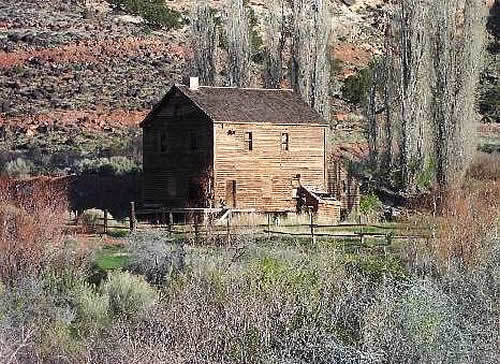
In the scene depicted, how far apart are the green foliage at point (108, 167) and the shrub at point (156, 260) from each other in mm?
20420

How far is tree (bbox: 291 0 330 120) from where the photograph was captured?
140 feet

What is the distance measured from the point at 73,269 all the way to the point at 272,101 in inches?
766

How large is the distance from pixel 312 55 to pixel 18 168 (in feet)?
44.7

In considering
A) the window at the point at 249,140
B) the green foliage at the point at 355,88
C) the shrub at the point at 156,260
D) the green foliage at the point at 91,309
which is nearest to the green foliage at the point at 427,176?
the window at the point at 249,140

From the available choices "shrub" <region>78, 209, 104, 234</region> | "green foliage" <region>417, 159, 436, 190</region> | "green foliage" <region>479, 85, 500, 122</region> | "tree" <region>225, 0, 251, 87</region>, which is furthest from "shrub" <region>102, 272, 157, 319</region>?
"green foliage" <region>479, 85, 500, 122</region>

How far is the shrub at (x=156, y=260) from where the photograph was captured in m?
20.0

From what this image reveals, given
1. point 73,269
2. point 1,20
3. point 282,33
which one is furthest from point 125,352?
point 1,20

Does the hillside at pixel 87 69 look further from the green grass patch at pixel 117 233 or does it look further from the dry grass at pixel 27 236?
the dry grass at pixel 27 236

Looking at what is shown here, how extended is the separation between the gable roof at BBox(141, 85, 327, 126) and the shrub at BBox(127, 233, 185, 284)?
1335 cm

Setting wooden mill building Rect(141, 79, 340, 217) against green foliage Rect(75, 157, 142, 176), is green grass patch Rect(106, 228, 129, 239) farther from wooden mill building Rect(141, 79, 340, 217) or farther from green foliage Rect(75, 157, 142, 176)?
green foliage Rect(75, 157, 142, 176)

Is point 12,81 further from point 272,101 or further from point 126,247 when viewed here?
point 126,247

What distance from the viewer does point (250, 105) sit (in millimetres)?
36844

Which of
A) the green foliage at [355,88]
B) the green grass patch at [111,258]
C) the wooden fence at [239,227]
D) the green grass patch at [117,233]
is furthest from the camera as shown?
the green foliage at [355,88]

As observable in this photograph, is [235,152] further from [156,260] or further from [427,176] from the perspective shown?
[156,260]
